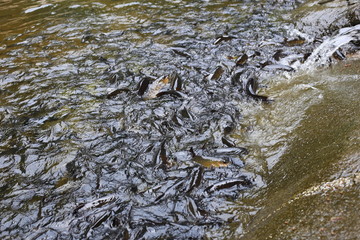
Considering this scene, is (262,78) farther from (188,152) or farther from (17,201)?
(17,201)

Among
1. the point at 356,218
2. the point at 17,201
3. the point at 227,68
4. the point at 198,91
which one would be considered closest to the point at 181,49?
the point at 227,68

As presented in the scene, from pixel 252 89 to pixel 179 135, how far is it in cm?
150

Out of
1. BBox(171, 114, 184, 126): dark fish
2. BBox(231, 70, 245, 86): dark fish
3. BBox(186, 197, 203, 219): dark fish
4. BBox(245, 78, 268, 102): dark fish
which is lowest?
BBox(186, 197, 203, 219): dark fish

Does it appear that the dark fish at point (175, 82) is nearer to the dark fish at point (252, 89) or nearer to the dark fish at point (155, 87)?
the dark fish at point (155, 87)

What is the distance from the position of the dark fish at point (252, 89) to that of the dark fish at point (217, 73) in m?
0.51

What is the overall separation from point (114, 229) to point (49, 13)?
838 cm

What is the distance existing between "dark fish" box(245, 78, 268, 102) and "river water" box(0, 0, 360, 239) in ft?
0.05

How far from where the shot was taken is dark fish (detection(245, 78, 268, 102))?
4625 millimetres

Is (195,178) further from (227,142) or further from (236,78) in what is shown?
(236,78)

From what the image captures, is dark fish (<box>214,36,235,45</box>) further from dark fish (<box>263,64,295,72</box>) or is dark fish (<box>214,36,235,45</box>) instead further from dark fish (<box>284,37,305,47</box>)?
dark fish (<box>263,64,295,72</box>)

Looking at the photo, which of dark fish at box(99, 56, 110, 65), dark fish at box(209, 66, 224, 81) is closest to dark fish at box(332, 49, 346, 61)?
dark fish at box(209, 66, 224, 81)

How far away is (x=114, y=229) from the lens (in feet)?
9.44

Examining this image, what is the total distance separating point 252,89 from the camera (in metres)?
4.88

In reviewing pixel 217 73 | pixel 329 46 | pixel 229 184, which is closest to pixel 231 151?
pixel 229 184
